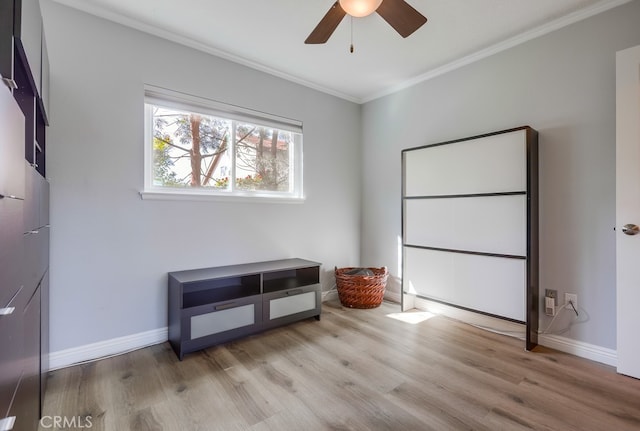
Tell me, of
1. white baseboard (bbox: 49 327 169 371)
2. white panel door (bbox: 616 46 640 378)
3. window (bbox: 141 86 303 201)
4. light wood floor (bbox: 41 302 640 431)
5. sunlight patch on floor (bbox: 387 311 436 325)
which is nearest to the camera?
light wood floor (bbox: 41 302 640 431)

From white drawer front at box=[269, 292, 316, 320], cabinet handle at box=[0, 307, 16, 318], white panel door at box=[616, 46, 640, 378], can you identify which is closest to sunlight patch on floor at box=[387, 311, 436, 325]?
white drawer front at box=[269, 292, 316, 320]

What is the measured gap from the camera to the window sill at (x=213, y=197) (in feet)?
7.67

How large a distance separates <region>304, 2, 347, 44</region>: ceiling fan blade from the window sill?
1.45 m

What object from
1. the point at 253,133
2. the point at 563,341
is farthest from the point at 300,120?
the point at 563,341

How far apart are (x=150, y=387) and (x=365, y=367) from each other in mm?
1337

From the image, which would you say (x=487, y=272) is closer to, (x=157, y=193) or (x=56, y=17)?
(x=157, y=193)

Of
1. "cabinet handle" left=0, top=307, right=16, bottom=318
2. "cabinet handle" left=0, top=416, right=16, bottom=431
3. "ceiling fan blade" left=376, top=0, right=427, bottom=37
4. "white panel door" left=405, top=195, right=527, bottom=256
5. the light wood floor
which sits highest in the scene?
"ceiling fan blade" left=376, top=0, right=427, bottom=37

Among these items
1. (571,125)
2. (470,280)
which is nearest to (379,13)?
(571,125)

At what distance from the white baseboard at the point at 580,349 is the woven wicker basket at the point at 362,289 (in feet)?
4.59

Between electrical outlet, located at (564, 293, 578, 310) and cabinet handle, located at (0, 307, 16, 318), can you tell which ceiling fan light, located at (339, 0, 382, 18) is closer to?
cabinet handle, located at (0, 307, 16, 318)

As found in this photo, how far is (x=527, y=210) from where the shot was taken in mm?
2221

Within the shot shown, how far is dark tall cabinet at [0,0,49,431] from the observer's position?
75 cm

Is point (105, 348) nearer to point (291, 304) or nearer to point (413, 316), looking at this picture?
point (291, 304)

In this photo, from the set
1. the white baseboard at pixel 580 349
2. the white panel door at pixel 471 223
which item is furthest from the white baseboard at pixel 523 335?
the white panel door at pixel 471 223
